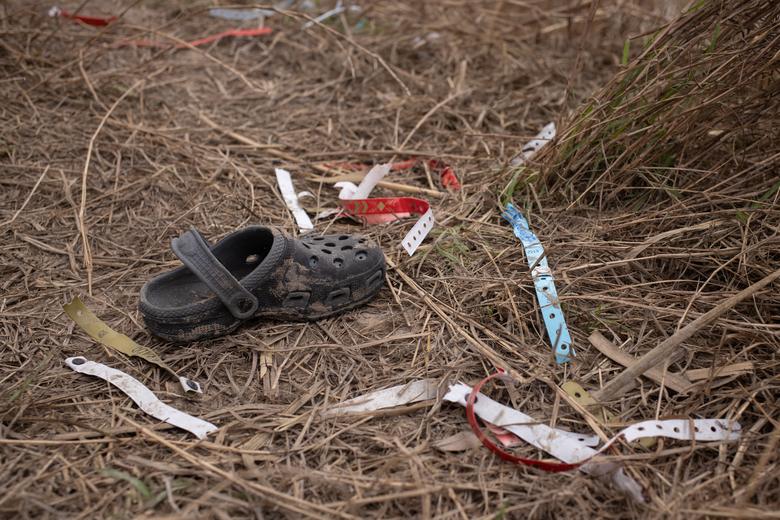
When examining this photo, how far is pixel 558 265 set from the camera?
1957mm

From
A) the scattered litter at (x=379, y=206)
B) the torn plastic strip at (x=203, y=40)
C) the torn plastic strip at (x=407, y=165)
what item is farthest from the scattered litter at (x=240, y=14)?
the scattered litter at (x=379, y=206)

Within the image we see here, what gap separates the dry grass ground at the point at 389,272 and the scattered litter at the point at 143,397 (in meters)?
0.03

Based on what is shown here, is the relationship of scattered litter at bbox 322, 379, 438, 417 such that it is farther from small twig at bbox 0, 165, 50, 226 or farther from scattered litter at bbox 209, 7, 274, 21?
scattered litter at bbox 209, 7, 274, 21

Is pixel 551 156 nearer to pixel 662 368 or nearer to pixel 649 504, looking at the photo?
pixel 662 368

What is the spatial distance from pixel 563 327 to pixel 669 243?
1.60ft

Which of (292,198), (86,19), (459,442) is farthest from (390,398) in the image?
(86,19)

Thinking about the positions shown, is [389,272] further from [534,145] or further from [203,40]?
[203,40]

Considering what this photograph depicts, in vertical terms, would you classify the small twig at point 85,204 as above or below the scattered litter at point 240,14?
below

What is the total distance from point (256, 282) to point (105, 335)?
46 centimetres

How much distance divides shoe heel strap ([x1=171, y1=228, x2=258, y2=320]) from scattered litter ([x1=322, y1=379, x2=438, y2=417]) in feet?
1.27

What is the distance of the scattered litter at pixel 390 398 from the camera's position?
1.58m

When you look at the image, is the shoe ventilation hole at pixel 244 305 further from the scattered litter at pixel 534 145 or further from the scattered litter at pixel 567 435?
the scattered litter at pixel 534 145

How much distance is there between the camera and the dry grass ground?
1.39 meters

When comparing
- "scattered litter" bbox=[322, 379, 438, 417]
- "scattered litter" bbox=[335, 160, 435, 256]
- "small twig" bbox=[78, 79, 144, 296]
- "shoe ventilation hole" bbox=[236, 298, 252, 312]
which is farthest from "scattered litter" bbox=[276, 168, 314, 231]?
"scattered litter" bbox=[322, 379, 438, 417]
